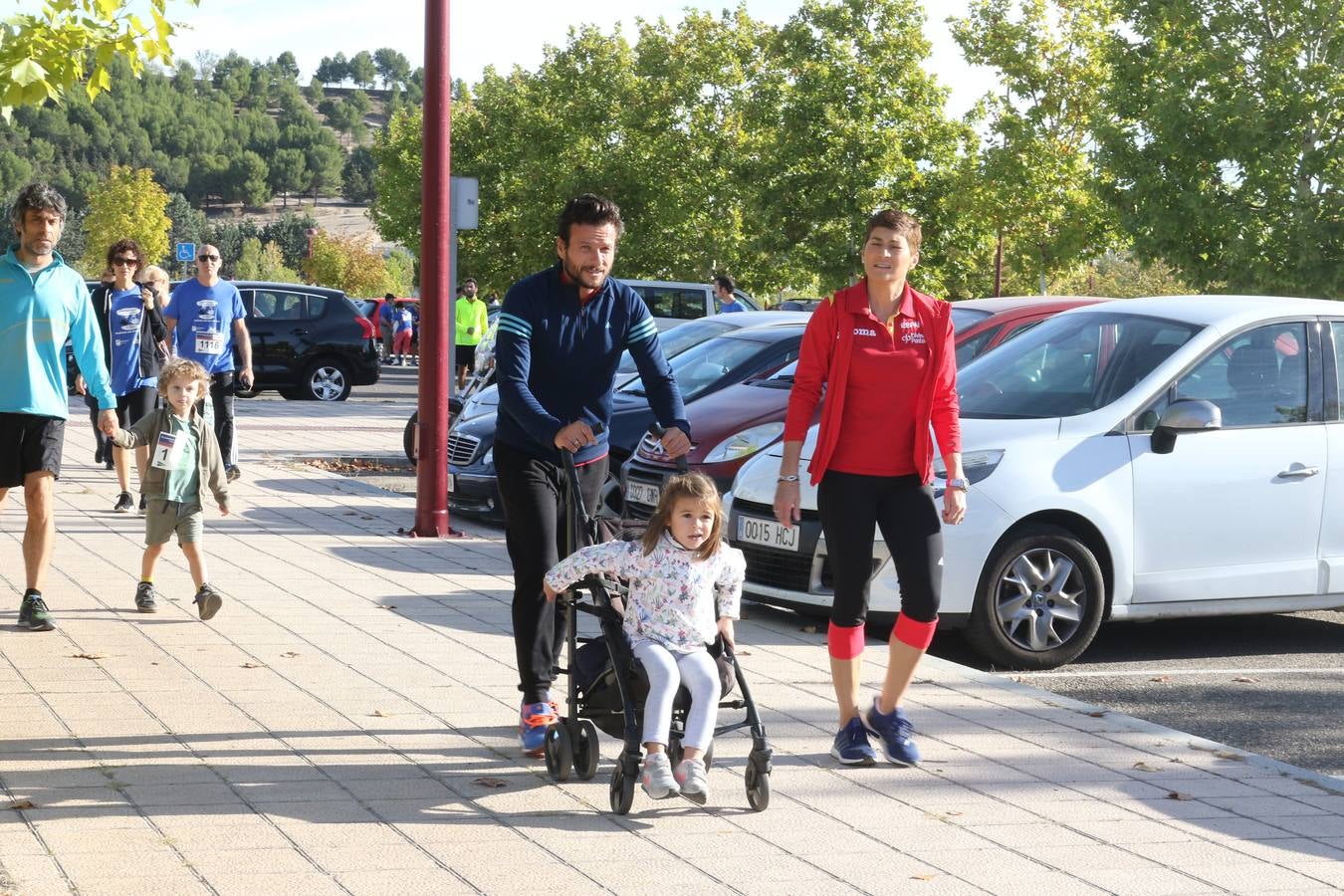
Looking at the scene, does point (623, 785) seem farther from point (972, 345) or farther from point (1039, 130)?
point (1039, 130)

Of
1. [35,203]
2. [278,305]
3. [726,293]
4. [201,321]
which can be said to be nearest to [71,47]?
[35,203]

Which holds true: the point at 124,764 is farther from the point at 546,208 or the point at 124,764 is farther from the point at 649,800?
the point at 546,208

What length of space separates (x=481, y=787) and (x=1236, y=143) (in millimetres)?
24507

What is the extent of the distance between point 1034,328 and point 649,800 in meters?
4.50

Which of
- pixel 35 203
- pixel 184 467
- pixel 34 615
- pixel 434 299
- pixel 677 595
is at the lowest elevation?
pixel 34 615

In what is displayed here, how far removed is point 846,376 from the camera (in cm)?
568

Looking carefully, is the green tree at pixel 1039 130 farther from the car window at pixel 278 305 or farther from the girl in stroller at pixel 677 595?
the girl in stroller at pixel 677 595

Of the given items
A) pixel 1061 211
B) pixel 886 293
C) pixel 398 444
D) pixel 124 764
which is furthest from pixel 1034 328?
pixel 1061 211

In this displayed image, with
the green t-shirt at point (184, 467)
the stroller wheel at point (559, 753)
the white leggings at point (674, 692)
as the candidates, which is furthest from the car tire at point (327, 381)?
the white leggings at point (674, 692)

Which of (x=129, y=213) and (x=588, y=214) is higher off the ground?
(x=129, y=213)

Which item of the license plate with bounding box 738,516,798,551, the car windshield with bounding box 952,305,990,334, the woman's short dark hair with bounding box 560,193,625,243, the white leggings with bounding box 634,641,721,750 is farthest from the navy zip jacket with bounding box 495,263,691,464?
the car windshield with bounding box 952,305,990,334

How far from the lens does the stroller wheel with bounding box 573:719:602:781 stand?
5289 mm

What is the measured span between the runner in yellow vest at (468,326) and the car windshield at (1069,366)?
53.4ft

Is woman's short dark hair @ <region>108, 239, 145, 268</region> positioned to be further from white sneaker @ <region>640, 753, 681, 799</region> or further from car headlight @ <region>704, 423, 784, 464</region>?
white sneaker @ <region>640, 753, 681, 799</region>
